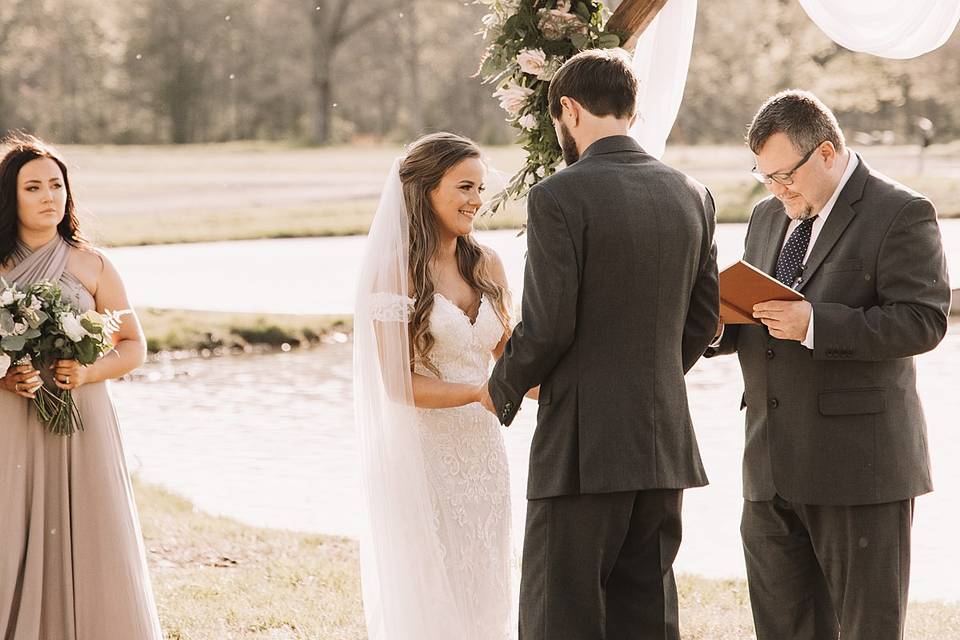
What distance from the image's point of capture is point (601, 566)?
3117 millimetres

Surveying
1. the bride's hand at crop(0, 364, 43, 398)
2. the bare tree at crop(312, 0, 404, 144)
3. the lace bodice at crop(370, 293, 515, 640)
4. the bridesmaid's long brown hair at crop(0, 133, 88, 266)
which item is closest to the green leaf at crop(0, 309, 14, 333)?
the bride's hand at crop(0, 364, 43, 398)

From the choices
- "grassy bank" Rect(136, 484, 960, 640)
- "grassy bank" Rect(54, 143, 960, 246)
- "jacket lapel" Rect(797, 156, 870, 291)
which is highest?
"jacket lapel" Rect(797, 156, 870, 291)

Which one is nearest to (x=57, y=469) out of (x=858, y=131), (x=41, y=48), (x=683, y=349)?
(x=683, y=349)

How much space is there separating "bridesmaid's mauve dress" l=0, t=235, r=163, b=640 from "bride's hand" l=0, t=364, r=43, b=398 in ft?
0.24

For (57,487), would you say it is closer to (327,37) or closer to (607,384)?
(607,384)

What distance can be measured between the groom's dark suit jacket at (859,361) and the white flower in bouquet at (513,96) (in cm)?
122

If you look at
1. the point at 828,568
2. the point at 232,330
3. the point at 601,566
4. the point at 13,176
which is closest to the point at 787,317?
the point at 828,568

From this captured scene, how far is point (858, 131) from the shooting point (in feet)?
117

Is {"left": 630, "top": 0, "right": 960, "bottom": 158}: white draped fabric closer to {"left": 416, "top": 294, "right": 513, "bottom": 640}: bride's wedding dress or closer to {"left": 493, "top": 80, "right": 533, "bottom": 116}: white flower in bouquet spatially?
{"left": 493, "top": 80, "right": 533, "bottom": 116}: white flower in bouquet

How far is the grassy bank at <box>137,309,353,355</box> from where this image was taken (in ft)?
45.2

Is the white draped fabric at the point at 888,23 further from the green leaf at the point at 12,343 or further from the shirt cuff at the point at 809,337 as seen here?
the green leaf at the point at 12,343

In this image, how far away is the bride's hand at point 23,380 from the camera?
12.6ft

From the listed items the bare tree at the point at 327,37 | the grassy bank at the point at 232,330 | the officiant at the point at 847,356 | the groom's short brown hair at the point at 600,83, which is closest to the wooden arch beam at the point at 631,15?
the officiant at the point at 847,356

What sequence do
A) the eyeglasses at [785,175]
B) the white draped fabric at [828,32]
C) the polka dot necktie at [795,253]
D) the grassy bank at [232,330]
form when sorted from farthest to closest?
the grassy bank at [232,330], the white draped fabric at [828,32], the polka dot necktie at [795,253], the eyeglasses at [785,175]
